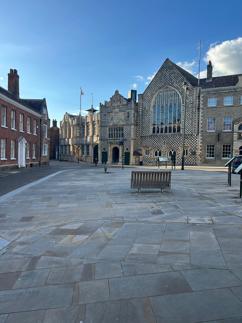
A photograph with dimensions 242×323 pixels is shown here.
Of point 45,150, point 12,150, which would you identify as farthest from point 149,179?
point 45,150

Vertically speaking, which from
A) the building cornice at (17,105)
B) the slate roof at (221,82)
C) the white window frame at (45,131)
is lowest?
the white window frame at (45,131)

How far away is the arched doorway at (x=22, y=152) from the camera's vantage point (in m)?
29.3

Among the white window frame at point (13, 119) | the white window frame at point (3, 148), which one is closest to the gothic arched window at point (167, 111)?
the white window frame at point (13, 119)

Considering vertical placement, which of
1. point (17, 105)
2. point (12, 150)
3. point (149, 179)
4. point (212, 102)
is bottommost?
point (149, 179)

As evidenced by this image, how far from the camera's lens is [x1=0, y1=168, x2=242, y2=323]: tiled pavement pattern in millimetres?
3156

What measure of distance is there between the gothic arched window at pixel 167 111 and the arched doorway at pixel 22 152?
2366cm

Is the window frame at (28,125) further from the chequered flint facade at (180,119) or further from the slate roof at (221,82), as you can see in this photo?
the slate roof at (221,82)

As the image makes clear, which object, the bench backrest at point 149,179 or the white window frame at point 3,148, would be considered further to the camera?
the white window frame at point 3,148

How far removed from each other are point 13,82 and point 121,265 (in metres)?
32.4

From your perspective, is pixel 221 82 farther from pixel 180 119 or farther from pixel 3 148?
pixel 3 148

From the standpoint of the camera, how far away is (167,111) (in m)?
45.4

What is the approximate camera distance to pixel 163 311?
122 inches

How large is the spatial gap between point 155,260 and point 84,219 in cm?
327

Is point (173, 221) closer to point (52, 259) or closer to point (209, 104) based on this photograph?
point (52, 259)
